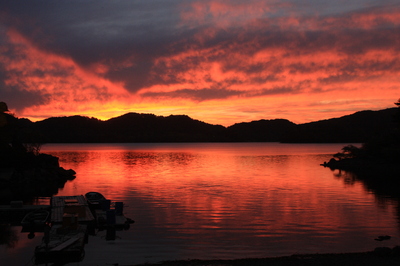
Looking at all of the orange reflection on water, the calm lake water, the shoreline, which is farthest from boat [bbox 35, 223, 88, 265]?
the orange reflection on water

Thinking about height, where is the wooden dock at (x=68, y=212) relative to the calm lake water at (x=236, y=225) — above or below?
above

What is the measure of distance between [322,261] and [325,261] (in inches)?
5.6

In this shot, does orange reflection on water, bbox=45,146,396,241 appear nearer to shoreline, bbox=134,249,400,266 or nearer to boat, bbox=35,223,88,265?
shoreline, bbox=134,249,400,266

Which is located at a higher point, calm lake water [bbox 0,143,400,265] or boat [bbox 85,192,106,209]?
boat [bbox 85,192,106,209]

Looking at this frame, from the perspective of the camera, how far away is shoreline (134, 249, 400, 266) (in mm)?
17355

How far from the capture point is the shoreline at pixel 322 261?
17355mm

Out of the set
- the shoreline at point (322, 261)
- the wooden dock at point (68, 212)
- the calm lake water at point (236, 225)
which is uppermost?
the wooden dock at point (68, 212)

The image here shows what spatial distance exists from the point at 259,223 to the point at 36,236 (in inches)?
635

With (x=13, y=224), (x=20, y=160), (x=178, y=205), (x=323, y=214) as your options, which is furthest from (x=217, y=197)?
(x=20, y=160)

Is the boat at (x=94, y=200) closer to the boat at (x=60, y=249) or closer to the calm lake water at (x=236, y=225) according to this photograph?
the calm lake water at (x=236, y=225)

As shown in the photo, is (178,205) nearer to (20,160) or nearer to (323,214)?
(323,214)

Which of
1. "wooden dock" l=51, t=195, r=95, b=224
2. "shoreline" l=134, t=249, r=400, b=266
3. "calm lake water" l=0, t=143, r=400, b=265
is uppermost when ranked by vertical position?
"wooden dock" l=51, t=195, r=95, b=224

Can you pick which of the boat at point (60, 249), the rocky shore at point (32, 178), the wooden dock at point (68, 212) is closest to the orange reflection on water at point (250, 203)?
the rocky shore at point (32, 178)

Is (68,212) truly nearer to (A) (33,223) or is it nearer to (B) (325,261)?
(A) (33,223)
